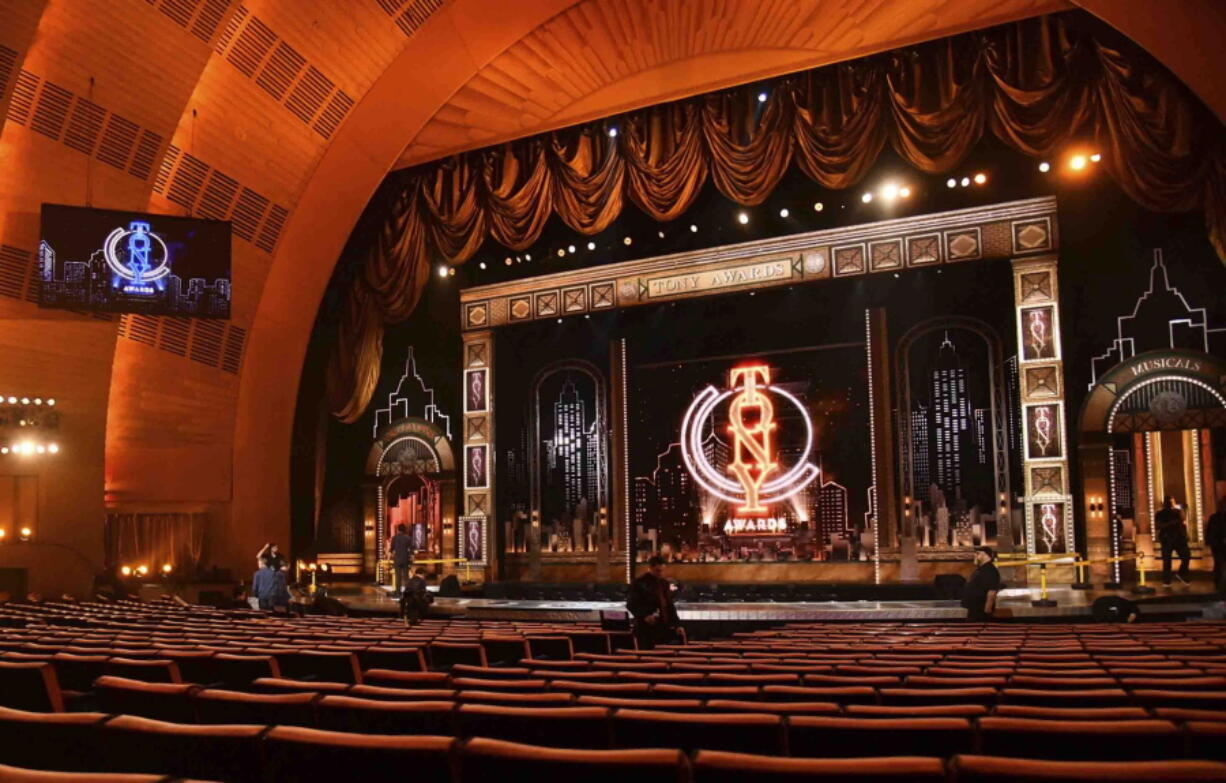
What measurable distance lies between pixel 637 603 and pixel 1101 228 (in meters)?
10.5

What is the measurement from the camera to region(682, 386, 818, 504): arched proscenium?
17.0 metres

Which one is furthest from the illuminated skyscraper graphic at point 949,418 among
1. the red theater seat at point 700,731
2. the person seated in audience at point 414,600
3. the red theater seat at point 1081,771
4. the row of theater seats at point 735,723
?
the red theater seat at point 1081,771

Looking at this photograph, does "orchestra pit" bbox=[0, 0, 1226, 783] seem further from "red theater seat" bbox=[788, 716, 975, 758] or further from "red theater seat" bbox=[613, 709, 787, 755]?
"red theater seat" bbox=[788, 716, 975, 758]

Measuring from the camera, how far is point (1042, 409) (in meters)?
14.7

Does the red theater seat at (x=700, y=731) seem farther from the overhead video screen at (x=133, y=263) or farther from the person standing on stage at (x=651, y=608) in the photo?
the overhead video screen at (x=133, y=263)

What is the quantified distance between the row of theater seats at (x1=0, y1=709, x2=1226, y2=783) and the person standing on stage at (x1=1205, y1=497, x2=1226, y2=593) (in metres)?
11.1

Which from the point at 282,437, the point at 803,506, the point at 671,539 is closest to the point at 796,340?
the point at 803,506

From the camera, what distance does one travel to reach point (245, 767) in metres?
2.36

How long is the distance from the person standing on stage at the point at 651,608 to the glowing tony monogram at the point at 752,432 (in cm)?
963

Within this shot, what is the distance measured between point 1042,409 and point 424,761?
46.4 ft

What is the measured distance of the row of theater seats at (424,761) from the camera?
186 cm

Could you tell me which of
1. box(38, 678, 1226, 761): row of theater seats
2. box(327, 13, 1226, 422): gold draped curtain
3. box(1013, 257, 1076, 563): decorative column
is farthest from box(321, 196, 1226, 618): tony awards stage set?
box(38, 678, 1226, 761): row of theater seats

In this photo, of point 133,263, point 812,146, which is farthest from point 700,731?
point 812,146

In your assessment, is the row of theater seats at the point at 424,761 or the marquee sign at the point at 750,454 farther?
the marquee sign at the point at 750,454
